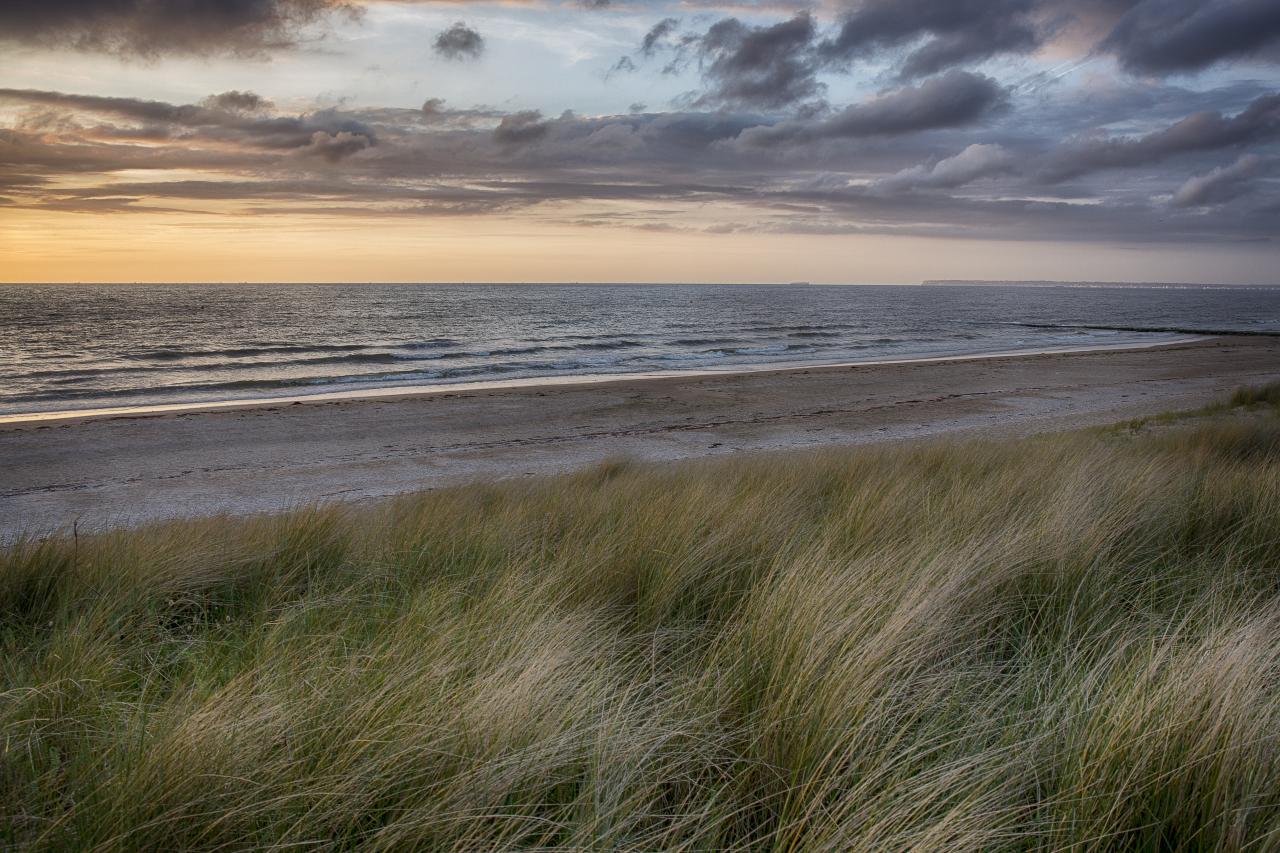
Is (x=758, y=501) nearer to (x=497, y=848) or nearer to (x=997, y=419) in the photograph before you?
(x=497, y=848)

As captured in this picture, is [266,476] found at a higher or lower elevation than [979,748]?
lower

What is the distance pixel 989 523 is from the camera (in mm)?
5449

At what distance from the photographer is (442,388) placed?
25.1 m

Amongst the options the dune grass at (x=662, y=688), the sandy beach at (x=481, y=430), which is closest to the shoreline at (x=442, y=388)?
the sandy beach at (x=481, y=430)

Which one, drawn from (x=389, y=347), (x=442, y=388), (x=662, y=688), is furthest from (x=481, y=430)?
(x=389, y=347)

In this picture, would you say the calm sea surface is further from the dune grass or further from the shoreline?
the dune grass

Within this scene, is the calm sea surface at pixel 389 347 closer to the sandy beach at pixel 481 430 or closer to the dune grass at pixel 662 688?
the sandy beach at pixel 481 430

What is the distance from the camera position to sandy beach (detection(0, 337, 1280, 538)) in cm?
1198

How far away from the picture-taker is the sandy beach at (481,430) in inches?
472

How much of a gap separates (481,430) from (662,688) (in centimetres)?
1469

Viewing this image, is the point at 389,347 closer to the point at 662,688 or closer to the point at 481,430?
the point at 481,430

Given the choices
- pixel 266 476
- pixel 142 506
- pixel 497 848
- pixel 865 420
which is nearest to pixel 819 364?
pixel 865 420

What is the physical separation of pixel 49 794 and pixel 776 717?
2310mm

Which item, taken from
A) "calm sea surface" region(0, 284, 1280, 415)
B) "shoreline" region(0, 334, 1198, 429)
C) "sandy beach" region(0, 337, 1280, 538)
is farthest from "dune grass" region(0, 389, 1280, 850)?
"calm sea surface" region(0, 284, 1280, 415)
